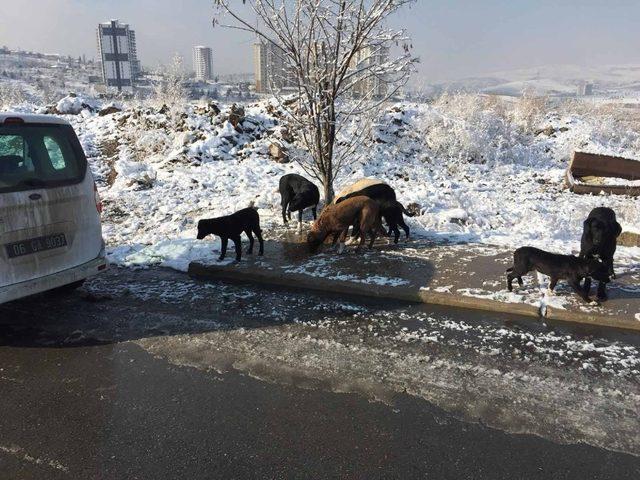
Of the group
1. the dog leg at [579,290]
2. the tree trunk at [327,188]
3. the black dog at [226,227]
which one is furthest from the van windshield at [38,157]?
the dog leg at [579,290]

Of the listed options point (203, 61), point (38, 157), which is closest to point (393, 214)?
point (38, 157)

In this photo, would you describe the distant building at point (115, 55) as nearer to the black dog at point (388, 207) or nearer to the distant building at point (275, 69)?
the distant building at point (275, 69)

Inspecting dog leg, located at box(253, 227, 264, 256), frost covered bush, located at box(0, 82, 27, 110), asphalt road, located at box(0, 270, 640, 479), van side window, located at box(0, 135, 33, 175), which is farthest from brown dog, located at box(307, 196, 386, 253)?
frost covered bush, located at box(0, 82, 27, 110)

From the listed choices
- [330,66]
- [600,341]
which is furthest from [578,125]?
[600,341]

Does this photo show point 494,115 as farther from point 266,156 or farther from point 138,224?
point 138,224

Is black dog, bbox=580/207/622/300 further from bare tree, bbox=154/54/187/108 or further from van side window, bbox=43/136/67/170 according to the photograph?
bare tree, bbox=154/54/187/108

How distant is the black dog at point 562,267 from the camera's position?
5254 millimetres

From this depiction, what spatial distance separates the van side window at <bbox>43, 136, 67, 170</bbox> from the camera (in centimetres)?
511

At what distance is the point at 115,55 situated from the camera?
116250 mm

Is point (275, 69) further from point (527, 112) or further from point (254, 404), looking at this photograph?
point (527, 112)

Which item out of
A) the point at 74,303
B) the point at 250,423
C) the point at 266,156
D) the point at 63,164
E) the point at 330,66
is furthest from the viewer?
the point at 266,156

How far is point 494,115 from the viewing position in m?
22.1

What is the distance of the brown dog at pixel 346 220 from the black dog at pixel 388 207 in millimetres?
214

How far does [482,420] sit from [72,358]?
3.71 metres
